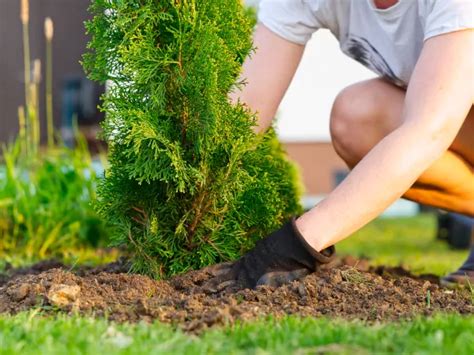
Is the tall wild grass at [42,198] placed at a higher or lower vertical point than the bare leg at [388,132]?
lower

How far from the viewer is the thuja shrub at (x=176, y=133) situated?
2938 mm

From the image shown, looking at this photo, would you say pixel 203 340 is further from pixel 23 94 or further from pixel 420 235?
pixel 23 94

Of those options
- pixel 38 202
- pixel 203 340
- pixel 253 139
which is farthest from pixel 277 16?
pixel 38 202

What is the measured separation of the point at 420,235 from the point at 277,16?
4.67m

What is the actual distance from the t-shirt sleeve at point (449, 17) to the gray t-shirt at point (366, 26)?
0.15m

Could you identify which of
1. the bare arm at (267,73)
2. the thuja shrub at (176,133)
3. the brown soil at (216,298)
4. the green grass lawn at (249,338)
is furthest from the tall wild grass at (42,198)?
the green grass lawn at (249,338)

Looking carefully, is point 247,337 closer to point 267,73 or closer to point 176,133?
point 176,133

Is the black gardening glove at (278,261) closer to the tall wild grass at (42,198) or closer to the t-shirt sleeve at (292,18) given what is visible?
the t-shirt sleeve at (292,18)

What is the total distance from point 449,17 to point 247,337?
136 cm

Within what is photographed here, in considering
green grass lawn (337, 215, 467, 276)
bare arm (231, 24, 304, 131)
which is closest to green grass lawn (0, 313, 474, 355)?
bare arm (231, 24, 304, 131)

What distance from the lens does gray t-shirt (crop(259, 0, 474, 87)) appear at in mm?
3312

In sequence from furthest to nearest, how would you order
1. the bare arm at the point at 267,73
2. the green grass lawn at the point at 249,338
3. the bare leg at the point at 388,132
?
the bare leg at the point at 388,132, the bare arm at the point at 267,73, the green grass lawn at the point at 249,338

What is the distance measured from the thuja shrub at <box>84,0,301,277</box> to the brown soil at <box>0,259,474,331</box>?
0.63 feet

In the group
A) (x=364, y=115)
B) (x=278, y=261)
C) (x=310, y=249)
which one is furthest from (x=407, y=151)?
(x=364, y=115)
